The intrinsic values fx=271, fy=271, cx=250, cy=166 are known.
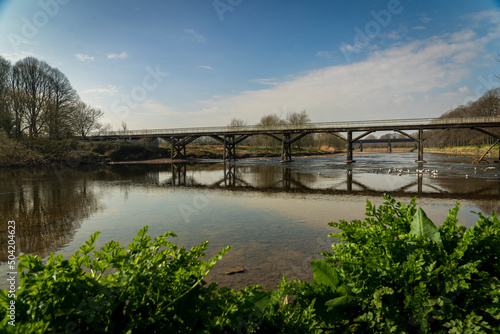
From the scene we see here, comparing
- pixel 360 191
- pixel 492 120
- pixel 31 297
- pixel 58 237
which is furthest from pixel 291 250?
pixel 492 120

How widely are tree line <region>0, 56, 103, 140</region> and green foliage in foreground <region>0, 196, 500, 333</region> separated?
44.0 meters

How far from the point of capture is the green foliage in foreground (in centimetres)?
140

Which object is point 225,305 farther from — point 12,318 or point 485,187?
point 485,187

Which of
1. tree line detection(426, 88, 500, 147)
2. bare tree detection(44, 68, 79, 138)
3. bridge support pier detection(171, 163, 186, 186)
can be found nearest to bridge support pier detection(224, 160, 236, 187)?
bridge support pier detection(171, 163, 186, 186)

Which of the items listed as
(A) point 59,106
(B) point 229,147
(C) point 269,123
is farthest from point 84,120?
(C) point 269,123

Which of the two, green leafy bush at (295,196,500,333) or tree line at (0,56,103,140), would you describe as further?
tree line at (0,56,103,140)

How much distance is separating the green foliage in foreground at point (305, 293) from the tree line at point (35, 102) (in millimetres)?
44044

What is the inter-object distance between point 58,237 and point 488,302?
8.06 metres

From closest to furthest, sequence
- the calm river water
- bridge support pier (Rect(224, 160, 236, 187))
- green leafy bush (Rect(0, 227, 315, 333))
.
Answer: green leafy bush (Rect(0, 227, 315, 333)), the calm river water, bridge support pier (Rect(224, 160, 236, 187))

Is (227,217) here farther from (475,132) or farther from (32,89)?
(475,132)

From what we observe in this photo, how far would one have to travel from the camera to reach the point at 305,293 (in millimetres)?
1835

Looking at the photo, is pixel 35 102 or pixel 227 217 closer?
pixel 227 217

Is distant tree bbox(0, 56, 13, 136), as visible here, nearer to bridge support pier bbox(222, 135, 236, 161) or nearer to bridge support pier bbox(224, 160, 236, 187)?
bridge support pier bbox(222, 135, 236, 161)

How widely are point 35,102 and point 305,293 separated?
4856 cm
